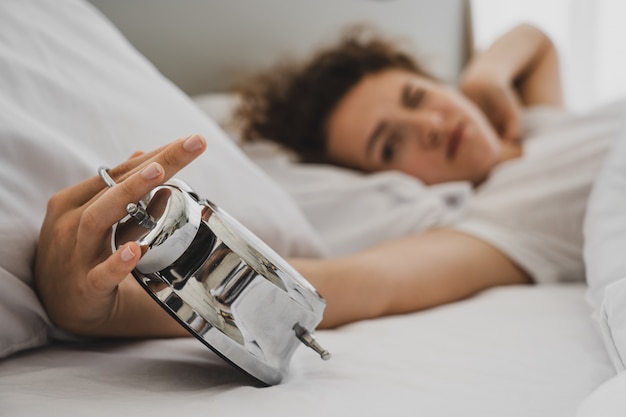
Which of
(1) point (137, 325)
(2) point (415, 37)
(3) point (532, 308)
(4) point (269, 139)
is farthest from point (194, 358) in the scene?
(2) point (415, 37)

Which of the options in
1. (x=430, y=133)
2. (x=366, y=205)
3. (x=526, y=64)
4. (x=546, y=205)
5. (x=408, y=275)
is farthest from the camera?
(x=526, y=64)

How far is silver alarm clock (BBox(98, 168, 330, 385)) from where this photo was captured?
1.43 ft

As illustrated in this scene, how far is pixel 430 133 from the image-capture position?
3.87 ft

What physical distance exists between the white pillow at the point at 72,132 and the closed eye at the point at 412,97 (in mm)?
515

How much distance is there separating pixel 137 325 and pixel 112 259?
16cm

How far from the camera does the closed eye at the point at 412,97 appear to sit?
4.07 ft

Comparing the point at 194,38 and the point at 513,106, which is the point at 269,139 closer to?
the point at 194,38

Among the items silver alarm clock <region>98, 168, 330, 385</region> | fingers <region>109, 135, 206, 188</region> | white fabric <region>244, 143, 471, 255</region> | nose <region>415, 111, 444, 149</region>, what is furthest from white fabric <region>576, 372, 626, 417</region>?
nose <region>415, 111, 444, 149</region>

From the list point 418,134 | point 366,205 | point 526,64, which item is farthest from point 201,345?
point 526,64

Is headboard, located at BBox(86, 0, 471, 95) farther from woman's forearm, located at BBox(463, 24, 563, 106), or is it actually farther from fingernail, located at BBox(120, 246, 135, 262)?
fingernail, located at BBox(120, 246, 135, 262)

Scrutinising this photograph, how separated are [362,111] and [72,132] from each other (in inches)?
28.0

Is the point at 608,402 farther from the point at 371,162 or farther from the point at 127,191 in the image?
the point at 371,162

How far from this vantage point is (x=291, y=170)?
1146 millimetres

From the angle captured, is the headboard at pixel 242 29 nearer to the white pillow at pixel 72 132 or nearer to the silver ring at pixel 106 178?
the white pillow at pixel 72 132
